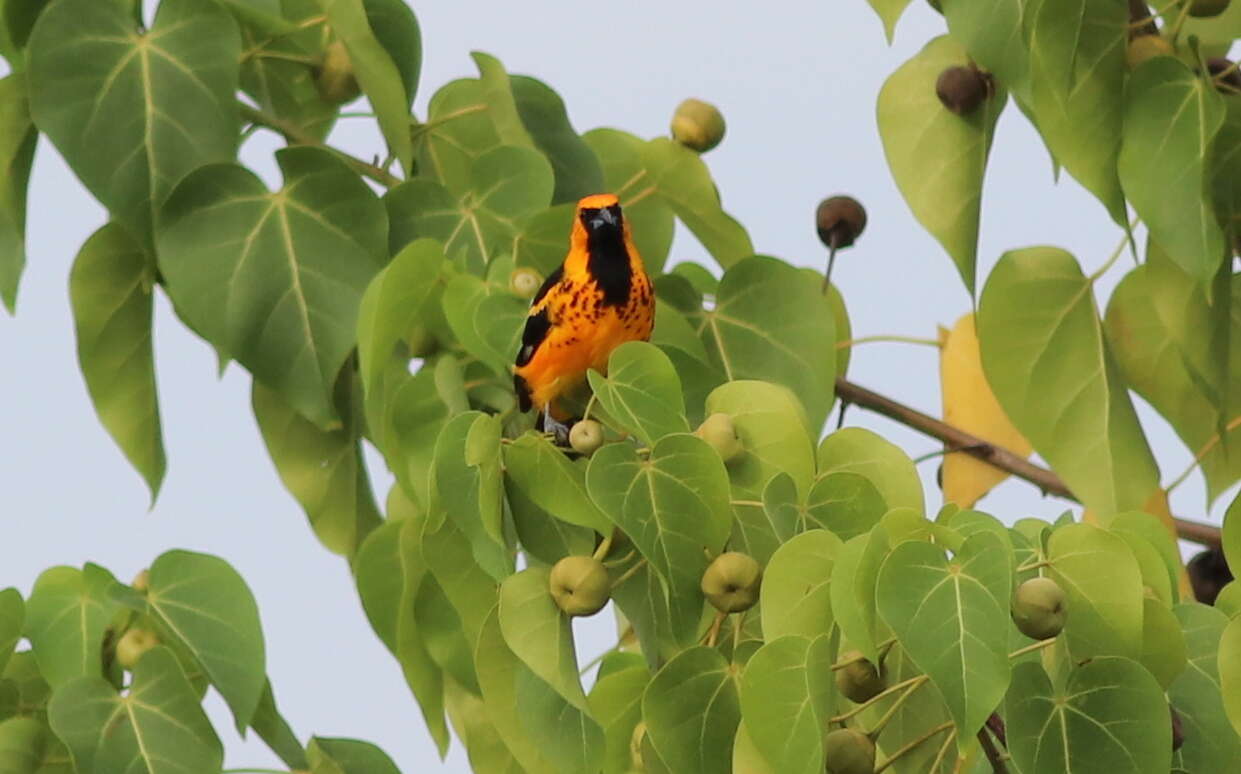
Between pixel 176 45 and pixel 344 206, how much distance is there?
30cm

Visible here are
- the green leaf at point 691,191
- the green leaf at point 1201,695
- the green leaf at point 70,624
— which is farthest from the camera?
the green leaf at point 691,191

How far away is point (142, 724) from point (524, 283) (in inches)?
28.0

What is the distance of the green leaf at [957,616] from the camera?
186 centimetres

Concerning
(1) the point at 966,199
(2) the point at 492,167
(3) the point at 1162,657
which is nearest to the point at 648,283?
(2) the point at 492,167

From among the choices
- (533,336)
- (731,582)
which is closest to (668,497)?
(731,582)

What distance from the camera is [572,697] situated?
7.20ft

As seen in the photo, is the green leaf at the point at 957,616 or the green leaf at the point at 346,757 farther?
the green leaf at the point at 346,757

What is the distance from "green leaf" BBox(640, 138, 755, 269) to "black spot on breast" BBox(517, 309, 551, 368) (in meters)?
0.53

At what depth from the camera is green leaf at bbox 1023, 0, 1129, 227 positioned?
2.64m

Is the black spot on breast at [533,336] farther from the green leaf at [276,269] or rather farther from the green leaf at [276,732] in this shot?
the green leaf at [276,732]

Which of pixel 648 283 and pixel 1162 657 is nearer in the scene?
pixel 1162 657

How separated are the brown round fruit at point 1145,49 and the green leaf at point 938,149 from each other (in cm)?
22

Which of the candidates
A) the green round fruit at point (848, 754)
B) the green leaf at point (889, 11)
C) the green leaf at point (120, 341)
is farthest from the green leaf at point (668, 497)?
the green leaf at point (120, 341)

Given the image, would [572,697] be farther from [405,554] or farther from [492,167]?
[492,167]
